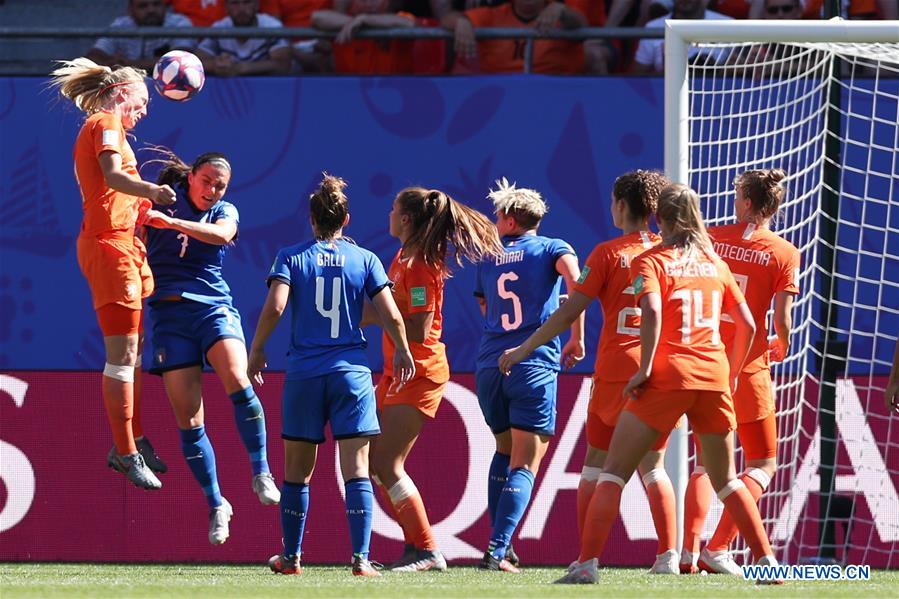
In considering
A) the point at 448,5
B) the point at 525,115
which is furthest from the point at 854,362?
the point at 448,5

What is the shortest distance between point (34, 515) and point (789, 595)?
607cm

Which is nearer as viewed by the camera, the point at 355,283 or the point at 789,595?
the point at 789,595

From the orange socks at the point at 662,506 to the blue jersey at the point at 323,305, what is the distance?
5.50 ft

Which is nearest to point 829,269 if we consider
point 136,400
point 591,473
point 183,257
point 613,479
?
point 591,473

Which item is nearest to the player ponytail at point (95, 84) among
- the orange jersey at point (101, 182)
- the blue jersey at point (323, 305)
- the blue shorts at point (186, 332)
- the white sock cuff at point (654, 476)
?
the orange jersey at point (101, 182)

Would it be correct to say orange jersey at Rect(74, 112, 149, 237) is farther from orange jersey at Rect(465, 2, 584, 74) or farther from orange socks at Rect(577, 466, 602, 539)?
orange jersey at Rect(465, 2, 584, 74)

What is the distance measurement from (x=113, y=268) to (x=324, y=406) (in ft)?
4.73

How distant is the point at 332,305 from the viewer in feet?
25.7

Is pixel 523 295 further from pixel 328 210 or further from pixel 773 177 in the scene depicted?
pixel 773 177

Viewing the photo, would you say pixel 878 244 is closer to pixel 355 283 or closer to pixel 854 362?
pixel 854 362

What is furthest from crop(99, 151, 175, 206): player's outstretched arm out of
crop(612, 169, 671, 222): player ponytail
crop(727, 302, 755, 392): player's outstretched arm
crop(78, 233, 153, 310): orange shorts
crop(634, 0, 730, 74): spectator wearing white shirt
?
crop(634, 0, 730, 74): spectator wearing white shirt

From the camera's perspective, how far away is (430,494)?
34.7ft

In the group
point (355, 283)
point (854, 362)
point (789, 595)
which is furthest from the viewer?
point (854, 362)

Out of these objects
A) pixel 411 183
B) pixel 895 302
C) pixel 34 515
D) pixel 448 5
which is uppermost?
pixel 448 5
